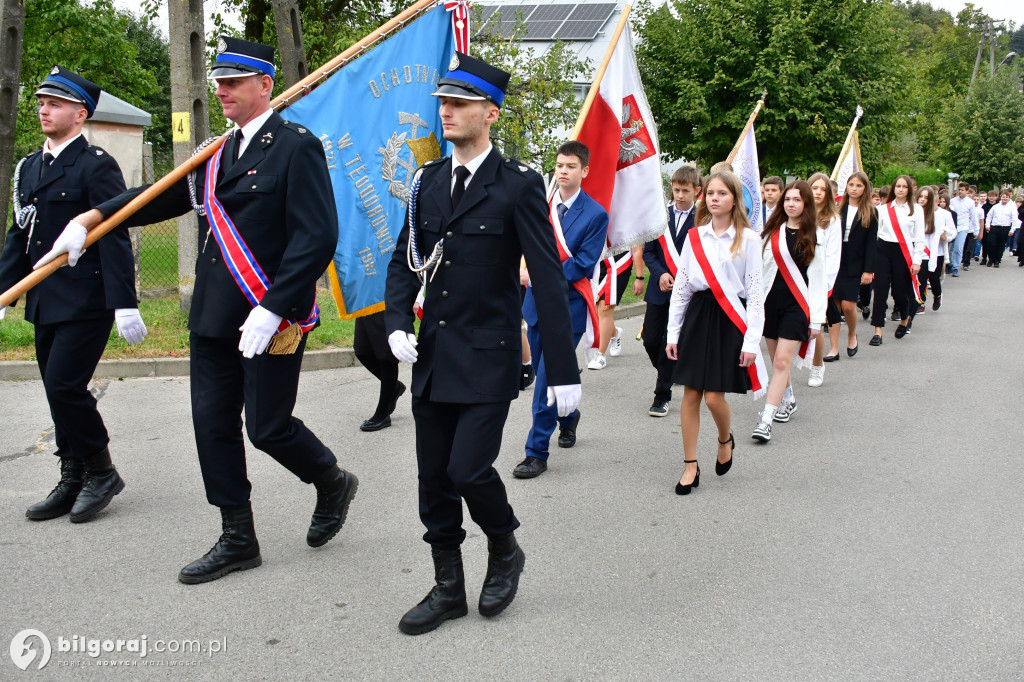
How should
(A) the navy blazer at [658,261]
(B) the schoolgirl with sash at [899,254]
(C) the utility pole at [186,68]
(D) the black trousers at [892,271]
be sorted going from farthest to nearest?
1. (D) the black trousers at [892,271]
2. (B) the schoolgirl with sash at [899,254]
3. (C) the utility pole at [186,68]
4. (A) the navy blazer at [658,261]

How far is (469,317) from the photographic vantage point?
374cm

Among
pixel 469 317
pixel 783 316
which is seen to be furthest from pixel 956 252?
pixel 469 317

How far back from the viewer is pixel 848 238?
10.9 meters

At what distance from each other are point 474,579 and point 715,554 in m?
1.17

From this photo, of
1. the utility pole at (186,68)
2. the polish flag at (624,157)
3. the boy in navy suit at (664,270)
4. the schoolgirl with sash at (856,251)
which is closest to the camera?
Answer: the polish flag at (624,157)

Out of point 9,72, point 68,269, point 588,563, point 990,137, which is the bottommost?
point 588,563

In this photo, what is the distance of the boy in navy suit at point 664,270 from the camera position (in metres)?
7.64

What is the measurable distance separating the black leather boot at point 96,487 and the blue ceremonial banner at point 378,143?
146 cm

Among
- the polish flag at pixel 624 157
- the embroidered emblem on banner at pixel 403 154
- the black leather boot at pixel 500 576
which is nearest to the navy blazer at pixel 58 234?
the embroidered emblem on banner at pixel 403 154

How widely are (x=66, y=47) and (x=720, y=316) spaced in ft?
63.1

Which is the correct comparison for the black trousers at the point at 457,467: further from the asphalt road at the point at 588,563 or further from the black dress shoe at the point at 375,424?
the black dress shoe at the point at 375,424

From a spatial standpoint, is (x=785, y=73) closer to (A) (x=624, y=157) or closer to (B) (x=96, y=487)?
(A) (x=624, y=157)

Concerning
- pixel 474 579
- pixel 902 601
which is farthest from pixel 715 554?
pixel 474 579

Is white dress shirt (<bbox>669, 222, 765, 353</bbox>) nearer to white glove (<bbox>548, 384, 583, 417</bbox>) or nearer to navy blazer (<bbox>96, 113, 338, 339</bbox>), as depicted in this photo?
white glove (<bbox>548, 384, 583, 417</bbox>)
